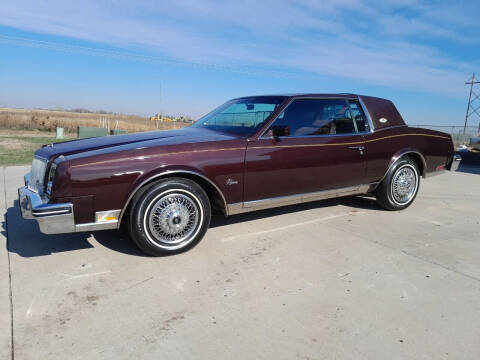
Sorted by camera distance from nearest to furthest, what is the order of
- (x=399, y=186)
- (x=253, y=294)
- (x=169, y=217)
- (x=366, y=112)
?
(x=253, y=294) → (x=169, y=217) → (x=366, y=112) → (x=399, y=186)

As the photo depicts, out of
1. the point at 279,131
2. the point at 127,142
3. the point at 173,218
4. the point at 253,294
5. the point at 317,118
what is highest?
the point at 317,118

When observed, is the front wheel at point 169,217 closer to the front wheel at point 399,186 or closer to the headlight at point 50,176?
the headlight at point 50,176

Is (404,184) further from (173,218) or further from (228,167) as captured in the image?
(173,218)

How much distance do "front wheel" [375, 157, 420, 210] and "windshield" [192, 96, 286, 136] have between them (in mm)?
1972

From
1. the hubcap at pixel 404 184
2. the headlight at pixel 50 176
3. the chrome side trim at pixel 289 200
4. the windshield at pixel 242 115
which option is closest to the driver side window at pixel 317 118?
the windshield at pixel 242 115

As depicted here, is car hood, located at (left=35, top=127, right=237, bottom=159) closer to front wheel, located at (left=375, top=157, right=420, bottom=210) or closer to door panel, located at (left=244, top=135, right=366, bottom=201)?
door panel, located at (left=244, top=135, right=366, bottom=201)

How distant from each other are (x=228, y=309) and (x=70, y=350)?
3.28 ft

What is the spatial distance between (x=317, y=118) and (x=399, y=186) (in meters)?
1.70

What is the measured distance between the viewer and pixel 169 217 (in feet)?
10.4

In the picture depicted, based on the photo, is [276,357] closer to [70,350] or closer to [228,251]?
[70,350]

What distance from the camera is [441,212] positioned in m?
4.88

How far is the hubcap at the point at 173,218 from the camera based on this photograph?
313 cm

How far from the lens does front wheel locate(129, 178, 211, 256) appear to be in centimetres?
305

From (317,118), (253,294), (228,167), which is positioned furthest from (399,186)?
(253,294)
